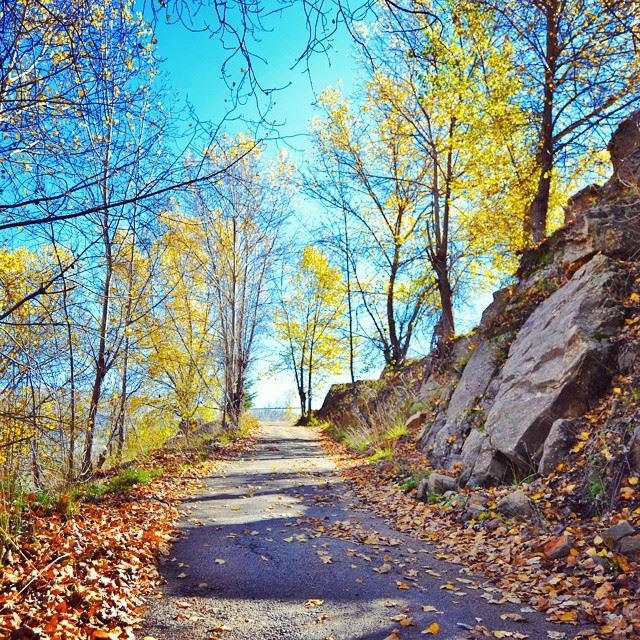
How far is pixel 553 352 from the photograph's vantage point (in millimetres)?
7082

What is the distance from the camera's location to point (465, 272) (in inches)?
674

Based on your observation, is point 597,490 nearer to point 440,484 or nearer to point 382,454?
point 440,484

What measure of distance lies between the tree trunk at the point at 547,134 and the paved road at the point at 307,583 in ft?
26.3

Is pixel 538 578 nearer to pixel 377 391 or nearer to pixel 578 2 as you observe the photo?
pixel 578 2

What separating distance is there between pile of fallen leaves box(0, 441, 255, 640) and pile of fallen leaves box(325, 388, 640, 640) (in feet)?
9.73

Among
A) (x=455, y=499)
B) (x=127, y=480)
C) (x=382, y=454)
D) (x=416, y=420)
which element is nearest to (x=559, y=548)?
(x=455, y=499)

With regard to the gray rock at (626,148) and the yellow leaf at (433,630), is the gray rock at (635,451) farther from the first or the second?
the gray rock at (626,148)

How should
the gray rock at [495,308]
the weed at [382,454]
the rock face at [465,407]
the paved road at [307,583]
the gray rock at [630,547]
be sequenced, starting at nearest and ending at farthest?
the paved road at [307,583], the gray rock at [630,547], the rock face at [465,407], the gray rock at [495,308], the weed at [382,454]

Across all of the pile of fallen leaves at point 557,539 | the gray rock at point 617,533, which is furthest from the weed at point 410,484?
the gray rock at point 617,533

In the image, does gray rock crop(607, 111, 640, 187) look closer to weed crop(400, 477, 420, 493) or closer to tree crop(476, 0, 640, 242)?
tree crop(476, 0, 640, 242)

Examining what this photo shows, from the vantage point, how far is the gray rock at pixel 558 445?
5828mm

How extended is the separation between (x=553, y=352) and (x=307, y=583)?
15.4 feet

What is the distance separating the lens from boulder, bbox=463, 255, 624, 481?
6316 millimetres

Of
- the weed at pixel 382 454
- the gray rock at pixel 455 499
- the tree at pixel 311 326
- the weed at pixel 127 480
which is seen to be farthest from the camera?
the tree at pixel 311 326
